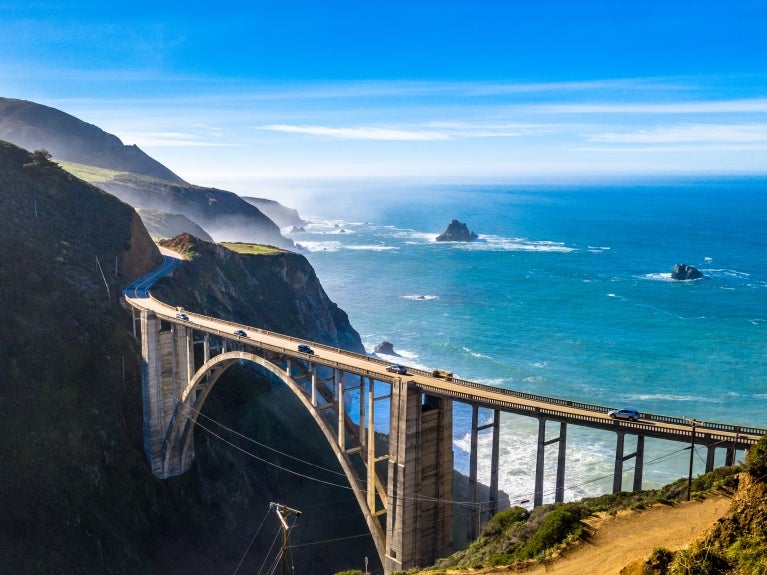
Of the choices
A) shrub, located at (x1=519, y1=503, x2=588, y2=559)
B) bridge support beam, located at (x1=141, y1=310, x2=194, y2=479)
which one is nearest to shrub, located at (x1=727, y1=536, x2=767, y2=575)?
shrub, located at (x1=519, y1=503, x2=588, y2=559)

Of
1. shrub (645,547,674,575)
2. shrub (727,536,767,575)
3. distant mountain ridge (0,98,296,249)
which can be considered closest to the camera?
shrub (727,536,767,575)

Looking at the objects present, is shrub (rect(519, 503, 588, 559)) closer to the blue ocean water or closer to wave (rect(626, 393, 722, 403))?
the blue ocean water

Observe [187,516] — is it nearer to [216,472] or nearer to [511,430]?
[216,472]

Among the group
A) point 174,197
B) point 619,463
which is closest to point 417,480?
point 619,463

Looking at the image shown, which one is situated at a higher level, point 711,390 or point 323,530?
point 711,390

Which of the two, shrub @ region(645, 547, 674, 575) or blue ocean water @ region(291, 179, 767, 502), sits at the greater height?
shrub @ region(645, 547, 674, 575)

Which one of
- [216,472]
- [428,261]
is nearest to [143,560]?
[216,472]

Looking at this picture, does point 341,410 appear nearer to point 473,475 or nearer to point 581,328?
point 473,475
